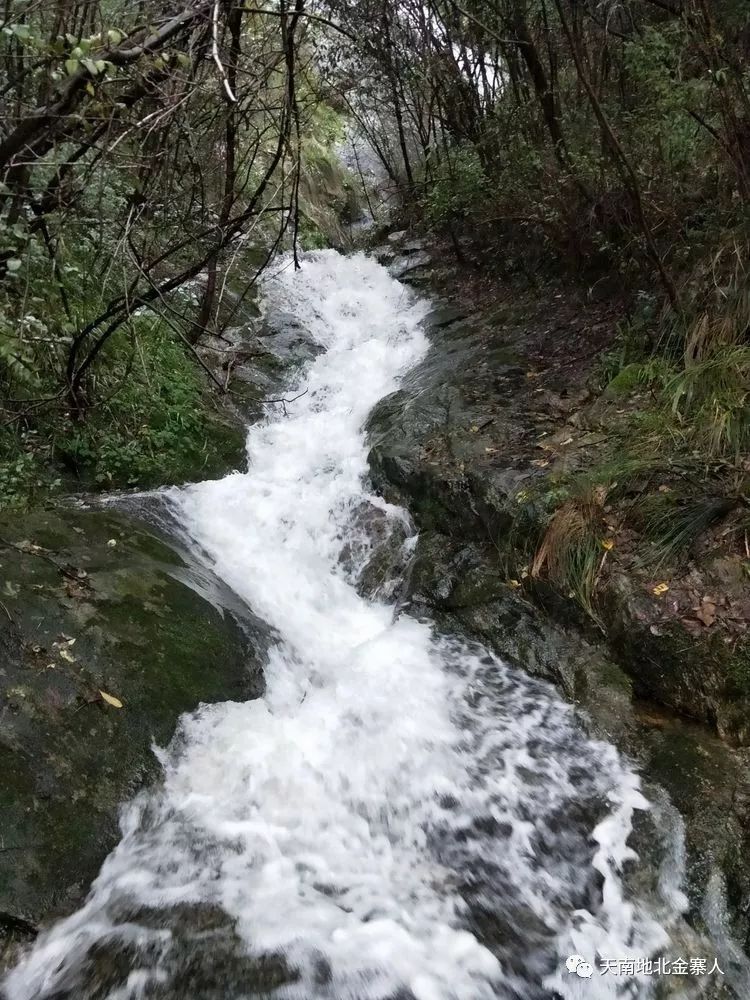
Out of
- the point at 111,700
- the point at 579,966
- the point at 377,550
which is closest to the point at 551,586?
the point at 377,550

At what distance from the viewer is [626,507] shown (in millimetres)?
4547

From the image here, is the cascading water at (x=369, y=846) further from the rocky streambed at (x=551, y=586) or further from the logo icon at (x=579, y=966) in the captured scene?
the rocky streambed at (x=551, y=586)

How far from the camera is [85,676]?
12.8 ft

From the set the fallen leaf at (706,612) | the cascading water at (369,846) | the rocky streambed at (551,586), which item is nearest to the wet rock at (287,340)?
the rocky streambed at (551,586)

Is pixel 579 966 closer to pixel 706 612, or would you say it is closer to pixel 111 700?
pixel 706 612

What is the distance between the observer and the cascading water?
9.62 feet

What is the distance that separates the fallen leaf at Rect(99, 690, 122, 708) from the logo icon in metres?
2.77

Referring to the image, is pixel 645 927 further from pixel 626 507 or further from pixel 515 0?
pixel 515 0

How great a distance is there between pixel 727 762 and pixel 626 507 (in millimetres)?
1720

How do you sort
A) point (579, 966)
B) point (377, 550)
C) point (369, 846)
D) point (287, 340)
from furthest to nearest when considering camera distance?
1. point (287, 340)
2. point (377, 550)
3. point (369, 846)
4. point (579, 966)

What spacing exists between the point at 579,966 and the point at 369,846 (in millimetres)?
1186

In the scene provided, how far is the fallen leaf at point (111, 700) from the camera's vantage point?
3863mm

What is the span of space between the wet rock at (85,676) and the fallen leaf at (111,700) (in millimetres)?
12

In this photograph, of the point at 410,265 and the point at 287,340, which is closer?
the point at 287,340
